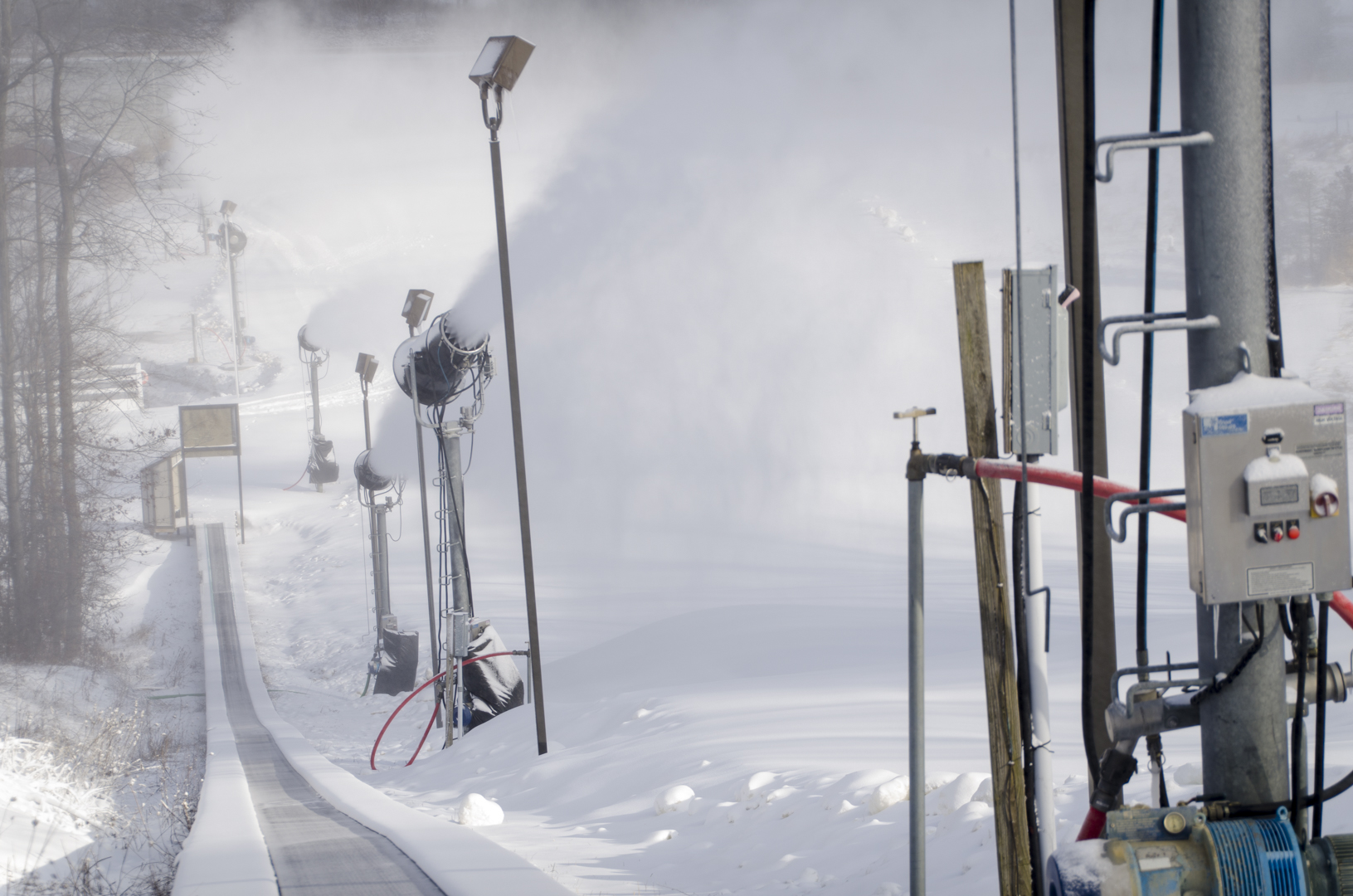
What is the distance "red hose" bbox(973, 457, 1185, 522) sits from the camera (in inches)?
96.9

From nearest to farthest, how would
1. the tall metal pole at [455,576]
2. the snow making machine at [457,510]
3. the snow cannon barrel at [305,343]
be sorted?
the tall metal pole at [455,576] → the snow making machine at [457,510] → the snow cannon barrel at [305,343]

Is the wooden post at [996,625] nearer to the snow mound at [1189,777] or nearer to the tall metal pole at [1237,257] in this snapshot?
the tall metal pole at [1237,257]

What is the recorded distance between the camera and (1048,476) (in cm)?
258

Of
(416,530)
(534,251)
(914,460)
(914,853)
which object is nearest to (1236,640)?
(914,460)

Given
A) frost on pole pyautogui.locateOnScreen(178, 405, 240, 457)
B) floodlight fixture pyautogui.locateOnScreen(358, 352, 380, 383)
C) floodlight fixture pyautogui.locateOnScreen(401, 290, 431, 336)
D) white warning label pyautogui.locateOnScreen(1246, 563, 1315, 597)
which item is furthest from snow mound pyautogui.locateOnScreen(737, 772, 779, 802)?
frost on pole pyautogui.locateOnScreen(178, 405, 240, 457)

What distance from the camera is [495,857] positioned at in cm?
495

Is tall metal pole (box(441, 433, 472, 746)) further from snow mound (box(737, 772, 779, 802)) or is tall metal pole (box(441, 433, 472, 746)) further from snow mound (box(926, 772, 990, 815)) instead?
snow mound (box(926, 772, 990, 815))

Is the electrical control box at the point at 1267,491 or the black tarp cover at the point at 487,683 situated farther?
the black tarp cover at the point at 487,683

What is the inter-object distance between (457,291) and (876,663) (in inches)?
2326

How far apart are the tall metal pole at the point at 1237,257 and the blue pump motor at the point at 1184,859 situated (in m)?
0.13

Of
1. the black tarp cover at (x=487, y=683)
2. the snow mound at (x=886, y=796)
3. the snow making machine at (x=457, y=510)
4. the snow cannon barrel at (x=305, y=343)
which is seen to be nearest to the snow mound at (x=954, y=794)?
the snow mound at (x=886, y=796)

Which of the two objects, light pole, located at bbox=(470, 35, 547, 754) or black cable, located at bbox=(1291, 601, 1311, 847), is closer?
black cable, located at bbox=(1291, 601, 1311, 847)

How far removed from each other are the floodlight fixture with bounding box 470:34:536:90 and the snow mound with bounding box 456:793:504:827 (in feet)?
22.1

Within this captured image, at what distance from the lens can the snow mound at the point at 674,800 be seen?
6.49 metres
